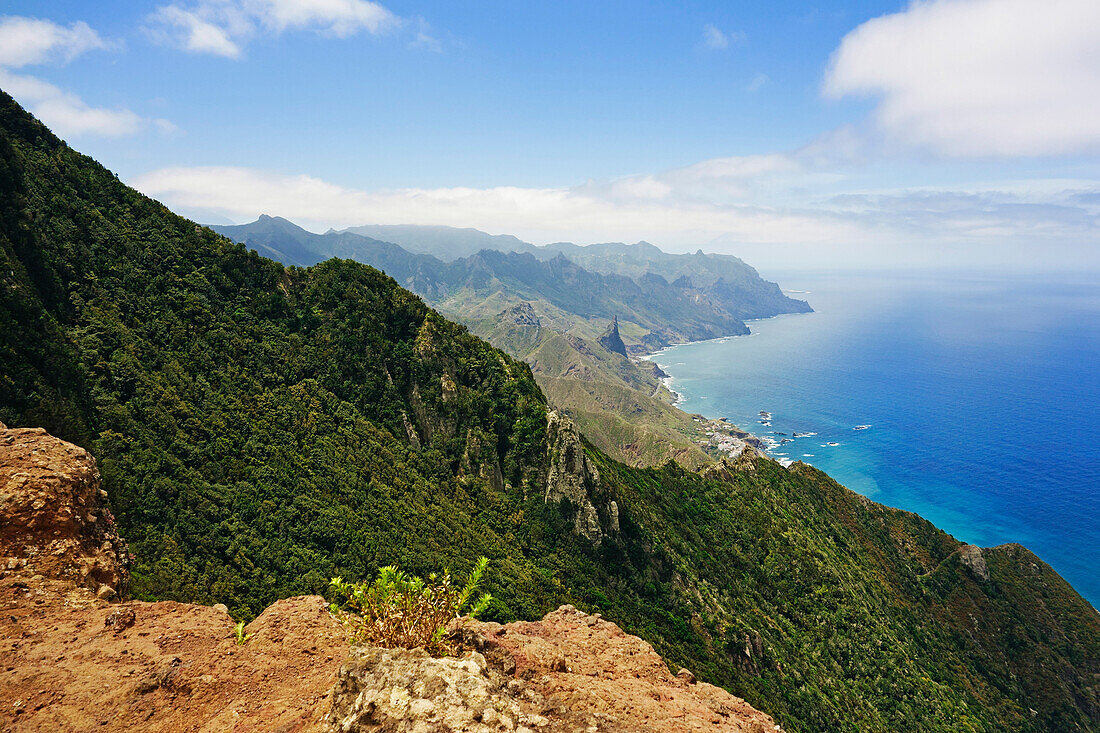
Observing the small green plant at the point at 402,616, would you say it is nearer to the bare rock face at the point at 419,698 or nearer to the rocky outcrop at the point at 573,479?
the bare rock face at the point at 419,698

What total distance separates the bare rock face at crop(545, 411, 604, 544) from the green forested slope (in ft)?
1.68

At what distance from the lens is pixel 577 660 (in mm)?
18609

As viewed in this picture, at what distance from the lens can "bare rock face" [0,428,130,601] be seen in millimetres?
15711

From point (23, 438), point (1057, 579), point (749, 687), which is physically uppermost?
point (23, 438)

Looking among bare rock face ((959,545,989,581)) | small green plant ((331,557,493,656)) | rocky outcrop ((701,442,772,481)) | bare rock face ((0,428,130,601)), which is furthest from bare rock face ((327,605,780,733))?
bare rock face ((959,545,989,581))

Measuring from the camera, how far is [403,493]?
201ft

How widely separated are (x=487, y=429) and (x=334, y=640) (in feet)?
187

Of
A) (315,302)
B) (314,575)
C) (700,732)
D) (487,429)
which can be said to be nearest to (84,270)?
(315,302)

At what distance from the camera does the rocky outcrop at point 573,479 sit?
212ft

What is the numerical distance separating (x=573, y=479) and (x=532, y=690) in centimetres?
5452

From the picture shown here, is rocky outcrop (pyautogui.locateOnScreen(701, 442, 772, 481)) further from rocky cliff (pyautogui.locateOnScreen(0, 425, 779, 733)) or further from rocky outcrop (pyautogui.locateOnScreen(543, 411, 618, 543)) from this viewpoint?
rocky cliff (pyautogui.locateOnScreen(0, 425, 779, 733))

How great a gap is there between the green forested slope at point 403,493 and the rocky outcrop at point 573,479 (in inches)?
20.3

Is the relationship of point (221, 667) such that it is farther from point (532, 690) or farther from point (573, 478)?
point (573, 478)

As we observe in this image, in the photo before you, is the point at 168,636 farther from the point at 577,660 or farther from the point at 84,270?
the point at 84,270
